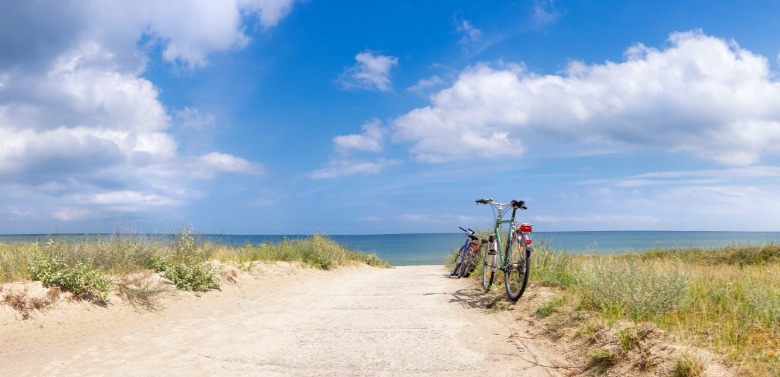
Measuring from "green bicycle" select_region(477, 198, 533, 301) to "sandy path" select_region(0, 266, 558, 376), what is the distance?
0.73m

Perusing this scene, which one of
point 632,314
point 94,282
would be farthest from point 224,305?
point 632,314

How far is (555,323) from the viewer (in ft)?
21.7

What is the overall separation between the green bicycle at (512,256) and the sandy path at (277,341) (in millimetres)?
725

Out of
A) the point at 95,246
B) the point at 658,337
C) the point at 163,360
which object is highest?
the point at 95,246

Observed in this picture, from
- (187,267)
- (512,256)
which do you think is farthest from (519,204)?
(187,267)

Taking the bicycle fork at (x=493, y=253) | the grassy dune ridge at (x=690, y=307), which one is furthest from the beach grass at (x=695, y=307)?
the bicycle fork at (x=493, y=253)

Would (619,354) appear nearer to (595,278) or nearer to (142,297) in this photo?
(595,278)

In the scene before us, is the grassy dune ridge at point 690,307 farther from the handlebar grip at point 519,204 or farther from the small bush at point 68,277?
the small bush at point 68,277

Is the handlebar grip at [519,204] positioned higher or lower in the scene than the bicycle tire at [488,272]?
higher

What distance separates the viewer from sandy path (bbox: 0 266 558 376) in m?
5.43

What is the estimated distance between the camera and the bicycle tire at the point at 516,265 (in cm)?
811

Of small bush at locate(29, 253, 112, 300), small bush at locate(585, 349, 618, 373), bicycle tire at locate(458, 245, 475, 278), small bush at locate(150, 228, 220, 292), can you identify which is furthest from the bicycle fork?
small bush at locate(29, 253, 112, 300)

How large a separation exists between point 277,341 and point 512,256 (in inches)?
179

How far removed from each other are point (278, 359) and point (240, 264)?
817 centimetres
